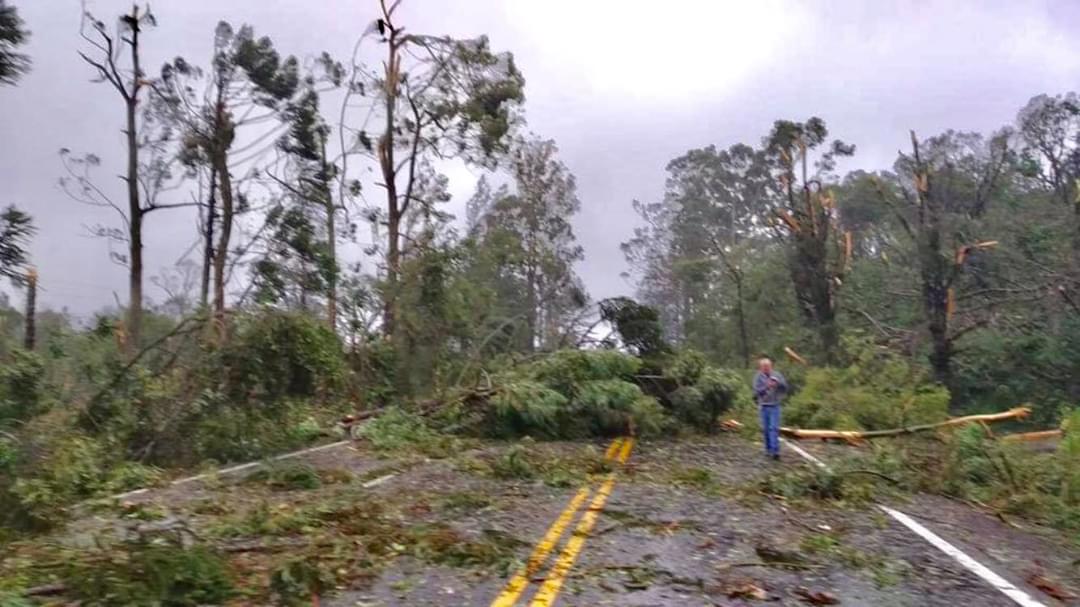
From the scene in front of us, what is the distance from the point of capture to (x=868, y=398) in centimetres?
2166

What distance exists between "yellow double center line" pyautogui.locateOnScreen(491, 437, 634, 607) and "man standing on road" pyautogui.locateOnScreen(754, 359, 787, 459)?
385 centimetres

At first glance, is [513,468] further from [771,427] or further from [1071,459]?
[1071,459]

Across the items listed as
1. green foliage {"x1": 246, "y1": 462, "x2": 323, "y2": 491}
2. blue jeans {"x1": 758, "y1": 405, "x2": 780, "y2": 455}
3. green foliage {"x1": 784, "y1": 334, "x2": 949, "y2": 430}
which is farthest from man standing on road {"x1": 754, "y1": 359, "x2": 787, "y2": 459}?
green foliage {"x1": 246, "y1": 462, "x2": 323, "y2": 491}

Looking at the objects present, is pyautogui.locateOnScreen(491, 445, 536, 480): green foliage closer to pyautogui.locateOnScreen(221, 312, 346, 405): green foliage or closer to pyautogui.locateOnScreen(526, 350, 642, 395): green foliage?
pyautogui.locateOnScreen(221, 312, 346, 405): green foliage

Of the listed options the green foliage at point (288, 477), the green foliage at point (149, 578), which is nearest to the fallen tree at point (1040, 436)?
the green foliage at point (288, 477)

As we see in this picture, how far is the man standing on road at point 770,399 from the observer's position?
50.6ft

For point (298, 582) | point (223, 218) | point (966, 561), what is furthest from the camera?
point (223, 218)

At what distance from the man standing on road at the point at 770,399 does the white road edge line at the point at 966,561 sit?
437 cm

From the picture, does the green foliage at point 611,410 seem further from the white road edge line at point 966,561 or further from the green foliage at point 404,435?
the white road edge line at point 966,561

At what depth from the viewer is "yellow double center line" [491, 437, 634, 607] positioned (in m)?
6.79

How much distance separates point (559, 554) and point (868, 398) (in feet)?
49.8

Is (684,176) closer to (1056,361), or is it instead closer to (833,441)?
(1056,361)

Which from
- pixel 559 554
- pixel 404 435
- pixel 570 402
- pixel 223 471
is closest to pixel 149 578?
pixel 559 554

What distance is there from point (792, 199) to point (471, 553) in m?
32.6
